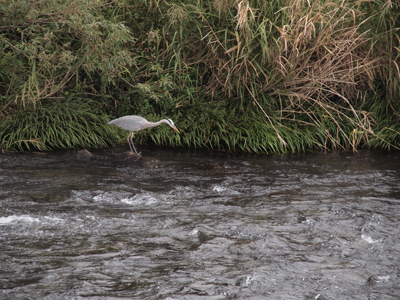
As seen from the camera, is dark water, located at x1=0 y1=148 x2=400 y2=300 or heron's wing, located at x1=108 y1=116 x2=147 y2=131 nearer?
dark water, located at x1=0 y1=148 x2=400 y2=300

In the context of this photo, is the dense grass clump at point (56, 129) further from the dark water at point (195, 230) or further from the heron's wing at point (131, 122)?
the heron's wing at point (131, 122)

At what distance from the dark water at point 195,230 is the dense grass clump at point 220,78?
99cm

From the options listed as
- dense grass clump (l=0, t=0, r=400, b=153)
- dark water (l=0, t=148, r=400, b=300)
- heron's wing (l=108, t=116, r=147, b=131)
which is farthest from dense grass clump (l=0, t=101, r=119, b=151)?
heron's wing (l=108, t=116, r=147, b=131)

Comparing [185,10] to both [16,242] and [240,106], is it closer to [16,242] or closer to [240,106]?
[240,106]

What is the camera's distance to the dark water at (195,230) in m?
3.30

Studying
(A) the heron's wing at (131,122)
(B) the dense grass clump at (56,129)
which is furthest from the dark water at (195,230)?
(A) the heron's wing at (131,122)

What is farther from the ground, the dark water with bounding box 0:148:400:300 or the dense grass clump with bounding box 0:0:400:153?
the dense grass clump with bounding box 0:0:400:153

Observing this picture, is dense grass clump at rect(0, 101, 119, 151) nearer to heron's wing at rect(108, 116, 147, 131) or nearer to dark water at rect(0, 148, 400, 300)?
dark water at rect(0, 148, 400, 300)

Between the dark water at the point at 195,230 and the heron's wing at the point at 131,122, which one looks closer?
the dark water at the point at 195,230

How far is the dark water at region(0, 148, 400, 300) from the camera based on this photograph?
330cm

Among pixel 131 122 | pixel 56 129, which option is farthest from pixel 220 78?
pixel 56 129

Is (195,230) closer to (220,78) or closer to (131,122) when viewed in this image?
(131,122)

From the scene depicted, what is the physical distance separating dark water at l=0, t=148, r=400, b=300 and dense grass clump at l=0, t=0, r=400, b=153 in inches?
38.8

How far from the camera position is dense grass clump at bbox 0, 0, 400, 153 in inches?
284
